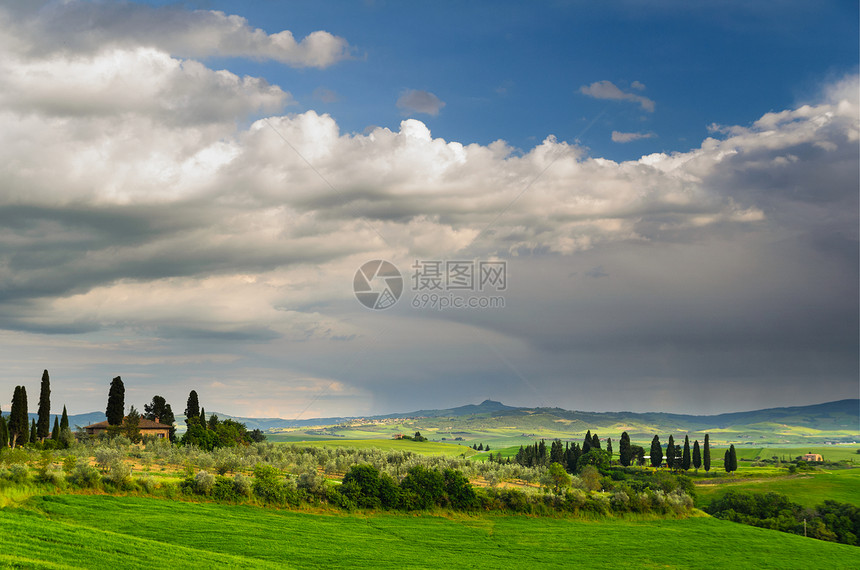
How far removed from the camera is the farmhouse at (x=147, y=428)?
11403cm

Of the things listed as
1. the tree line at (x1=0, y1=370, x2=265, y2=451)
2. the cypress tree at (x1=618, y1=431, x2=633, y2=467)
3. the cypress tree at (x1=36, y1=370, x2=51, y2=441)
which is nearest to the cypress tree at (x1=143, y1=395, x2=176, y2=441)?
the tree line at (x1=0, y1=370, x2=265, y2=451)

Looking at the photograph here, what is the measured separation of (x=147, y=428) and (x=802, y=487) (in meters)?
128

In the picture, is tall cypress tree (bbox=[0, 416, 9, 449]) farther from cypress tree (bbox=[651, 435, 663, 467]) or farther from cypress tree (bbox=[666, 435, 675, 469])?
cypress tree (bbox=[666, 435, 675, 469])

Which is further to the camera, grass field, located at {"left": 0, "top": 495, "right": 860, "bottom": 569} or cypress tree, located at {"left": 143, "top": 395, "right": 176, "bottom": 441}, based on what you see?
cypress tree, located at {"left": 143, "top": 395, "right": 176, "bottom": 441}

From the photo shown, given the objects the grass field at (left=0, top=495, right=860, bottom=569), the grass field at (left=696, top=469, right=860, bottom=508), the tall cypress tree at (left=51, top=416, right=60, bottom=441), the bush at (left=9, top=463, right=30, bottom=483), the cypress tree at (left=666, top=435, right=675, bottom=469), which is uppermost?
the bush at (left=9, top=463, right=30, bottom=483)

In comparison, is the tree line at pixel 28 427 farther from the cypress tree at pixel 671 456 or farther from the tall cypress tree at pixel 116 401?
the cypress tree at pixel 671 456

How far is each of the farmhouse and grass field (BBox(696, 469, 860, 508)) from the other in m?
95.7

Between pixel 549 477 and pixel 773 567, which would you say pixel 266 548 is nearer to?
pixel 773 567

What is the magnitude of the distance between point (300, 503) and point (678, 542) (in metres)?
37.4

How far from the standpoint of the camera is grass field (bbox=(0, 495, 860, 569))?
1432 inches

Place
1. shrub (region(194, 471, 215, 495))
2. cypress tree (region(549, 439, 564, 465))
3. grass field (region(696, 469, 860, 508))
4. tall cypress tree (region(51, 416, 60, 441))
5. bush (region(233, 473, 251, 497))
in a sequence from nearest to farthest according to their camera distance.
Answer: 1. shrub (region(194, 471, 215, 495))
2. bush (region(233, 473, 251, 497))
3. tall cypress tree (region(51, 416, 60, 441))
4. grass field (region(696, 469, 860, 508))
5. cypress tree (region(549, 439, 564, 465))

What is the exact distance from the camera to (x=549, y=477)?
316ft

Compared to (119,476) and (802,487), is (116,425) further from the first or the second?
(802,487)

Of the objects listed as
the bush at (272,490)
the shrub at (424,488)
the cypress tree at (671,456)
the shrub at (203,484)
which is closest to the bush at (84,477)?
the shrub at (203,484)
